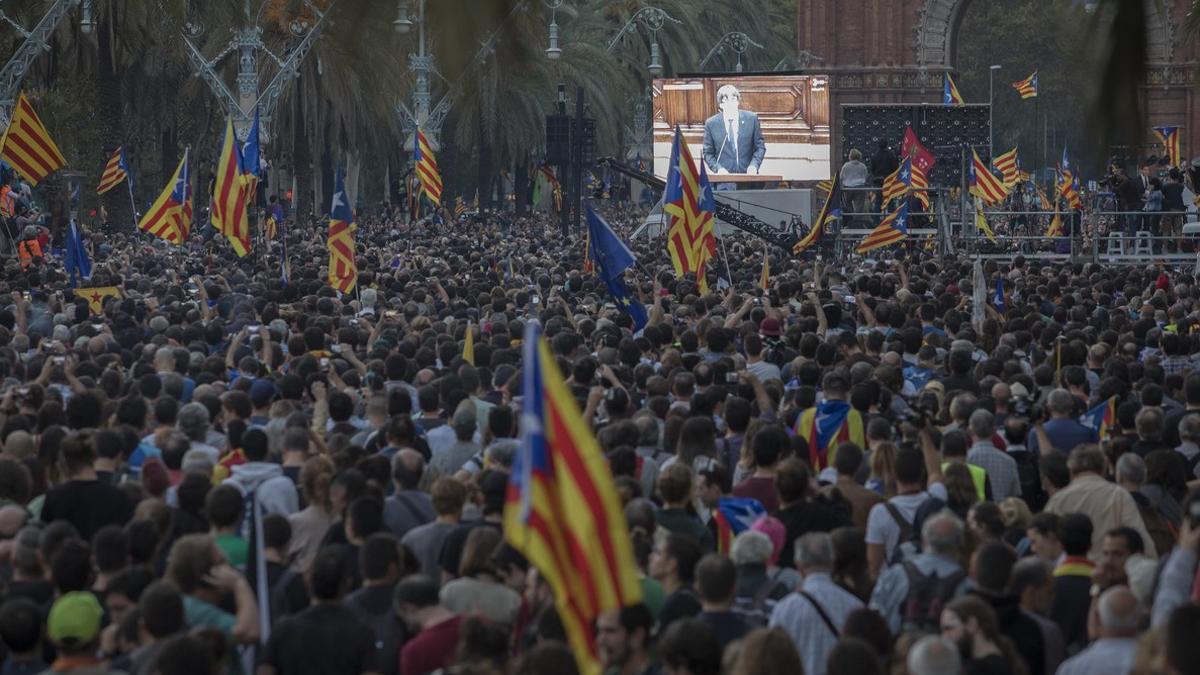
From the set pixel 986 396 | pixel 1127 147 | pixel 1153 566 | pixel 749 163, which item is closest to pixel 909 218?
pixel 749 163

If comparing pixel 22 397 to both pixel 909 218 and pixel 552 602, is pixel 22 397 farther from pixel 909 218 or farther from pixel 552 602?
pixel 909 218

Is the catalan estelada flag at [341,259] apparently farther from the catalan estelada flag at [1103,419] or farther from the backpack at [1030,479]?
the backpack at [1030,479]

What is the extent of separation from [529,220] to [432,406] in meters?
48.1

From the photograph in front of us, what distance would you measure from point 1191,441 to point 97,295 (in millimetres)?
12646

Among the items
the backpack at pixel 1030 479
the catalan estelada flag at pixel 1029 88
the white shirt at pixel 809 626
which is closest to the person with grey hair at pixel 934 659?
the white shirt at pixel 809 626

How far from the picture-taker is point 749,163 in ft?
177

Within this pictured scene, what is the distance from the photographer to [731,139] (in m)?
54.2

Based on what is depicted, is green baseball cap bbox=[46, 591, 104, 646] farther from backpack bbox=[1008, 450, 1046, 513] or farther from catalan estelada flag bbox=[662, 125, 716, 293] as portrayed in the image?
catalan estelada flag bbox=[662, 125, 716, 293]

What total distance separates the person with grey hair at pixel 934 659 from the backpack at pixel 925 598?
1428 mm

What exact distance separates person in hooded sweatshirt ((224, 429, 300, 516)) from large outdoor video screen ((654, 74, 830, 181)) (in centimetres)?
4488

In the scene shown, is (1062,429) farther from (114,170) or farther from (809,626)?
(114,170)

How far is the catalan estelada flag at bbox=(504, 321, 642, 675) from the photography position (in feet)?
16.3

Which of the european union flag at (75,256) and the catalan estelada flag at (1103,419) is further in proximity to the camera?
the european union flag at (75,256)

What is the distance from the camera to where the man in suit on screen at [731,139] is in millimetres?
53906
